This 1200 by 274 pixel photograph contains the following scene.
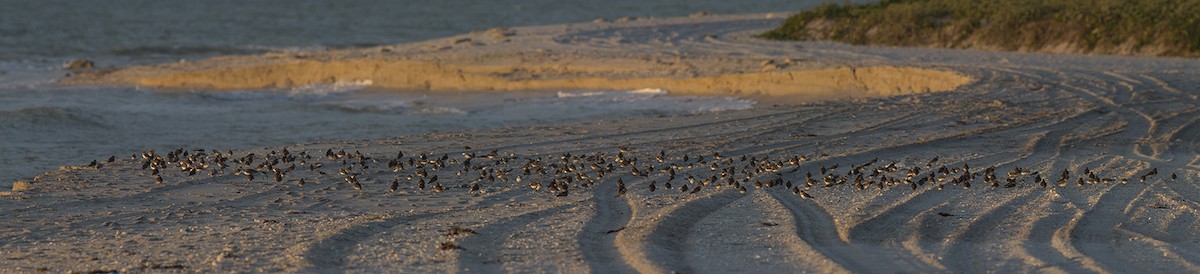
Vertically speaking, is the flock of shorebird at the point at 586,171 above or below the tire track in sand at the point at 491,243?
below

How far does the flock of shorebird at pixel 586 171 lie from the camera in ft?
31.8

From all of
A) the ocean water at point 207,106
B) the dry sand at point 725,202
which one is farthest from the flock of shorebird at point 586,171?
the ocean water at point 207,106

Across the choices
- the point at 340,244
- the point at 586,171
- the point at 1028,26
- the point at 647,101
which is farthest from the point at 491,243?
the point at 1028,26

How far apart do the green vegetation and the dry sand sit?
4731 mm

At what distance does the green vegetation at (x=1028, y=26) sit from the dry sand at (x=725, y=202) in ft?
15.5

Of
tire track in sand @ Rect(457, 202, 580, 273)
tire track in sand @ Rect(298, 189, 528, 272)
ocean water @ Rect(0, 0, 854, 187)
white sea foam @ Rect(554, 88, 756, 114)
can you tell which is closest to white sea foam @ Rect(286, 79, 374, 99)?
ocean water @ Rect(0, 0, 854, 187)

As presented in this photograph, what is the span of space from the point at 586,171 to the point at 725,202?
5.52ft

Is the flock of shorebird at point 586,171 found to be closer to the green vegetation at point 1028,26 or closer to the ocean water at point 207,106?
the ocean water at point 207,106

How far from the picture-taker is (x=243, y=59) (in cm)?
2605

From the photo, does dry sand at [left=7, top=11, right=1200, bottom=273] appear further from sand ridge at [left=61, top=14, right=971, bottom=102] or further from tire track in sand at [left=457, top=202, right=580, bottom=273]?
sand ridge at [left=61, top=14, right=971, bottom=102]

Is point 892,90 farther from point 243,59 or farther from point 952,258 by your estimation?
point 243,59

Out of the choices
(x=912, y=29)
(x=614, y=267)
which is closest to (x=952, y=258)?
(x=614, y=267)

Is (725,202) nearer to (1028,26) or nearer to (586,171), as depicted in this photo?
(586,171)

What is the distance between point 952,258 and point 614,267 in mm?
1606
